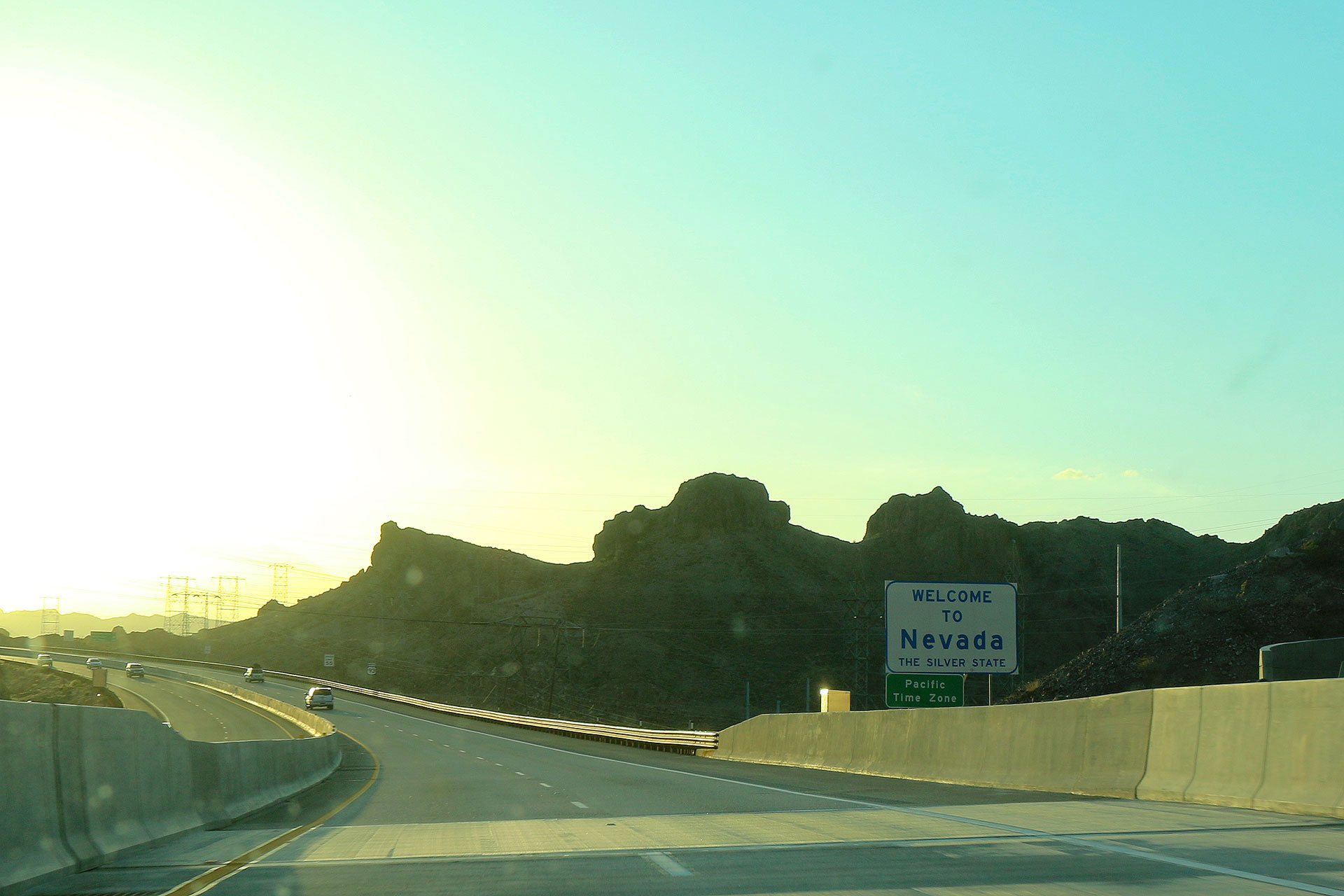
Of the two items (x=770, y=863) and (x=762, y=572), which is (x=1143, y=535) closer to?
(x=762, y=572)

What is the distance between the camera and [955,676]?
24281mm

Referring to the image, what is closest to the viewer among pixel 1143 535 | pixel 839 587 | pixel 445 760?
pixel 445 760

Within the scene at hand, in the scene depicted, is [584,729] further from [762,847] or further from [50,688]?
[762,847]

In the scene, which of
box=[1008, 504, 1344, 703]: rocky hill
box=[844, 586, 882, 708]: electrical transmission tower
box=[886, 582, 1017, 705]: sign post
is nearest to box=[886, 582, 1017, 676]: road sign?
box=[886, 582, 1017, 705]: sign post

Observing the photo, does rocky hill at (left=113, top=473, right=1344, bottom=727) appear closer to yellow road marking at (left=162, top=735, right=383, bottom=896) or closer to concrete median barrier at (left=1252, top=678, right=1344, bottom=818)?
yellow road marking at (left=162, top=735, right=383, bottom=896)

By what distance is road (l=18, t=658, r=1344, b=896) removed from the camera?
8484 mm

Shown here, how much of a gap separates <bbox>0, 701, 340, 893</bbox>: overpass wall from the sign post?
13191 mm

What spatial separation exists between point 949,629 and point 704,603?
5568 inches

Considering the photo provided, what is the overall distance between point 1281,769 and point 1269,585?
5569 cm

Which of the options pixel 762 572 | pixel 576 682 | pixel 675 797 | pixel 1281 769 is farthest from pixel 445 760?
pixel 762 572

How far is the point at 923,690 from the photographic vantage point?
2442 cm

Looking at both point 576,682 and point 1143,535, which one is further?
point 1143,535

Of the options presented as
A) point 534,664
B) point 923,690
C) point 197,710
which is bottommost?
point 534,664

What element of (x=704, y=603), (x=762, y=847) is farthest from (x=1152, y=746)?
(x=704, y=603)
